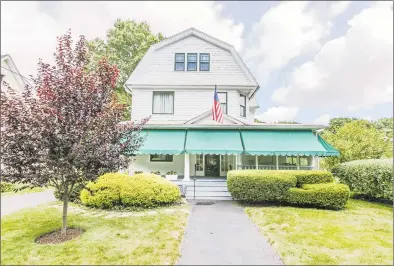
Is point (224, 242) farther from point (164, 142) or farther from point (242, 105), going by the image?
point (242, 105)

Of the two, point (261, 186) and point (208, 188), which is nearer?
point (261, 186)

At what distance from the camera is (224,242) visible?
725 cm

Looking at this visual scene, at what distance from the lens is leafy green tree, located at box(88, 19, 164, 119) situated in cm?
3222

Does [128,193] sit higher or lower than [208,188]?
higher

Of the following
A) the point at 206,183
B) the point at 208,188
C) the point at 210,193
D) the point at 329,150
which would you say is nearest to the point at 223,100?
the point at 206,183

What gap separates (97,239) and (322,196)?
9.88 meters

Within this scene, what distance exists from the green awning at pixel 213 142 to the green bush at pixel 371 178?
680 cm

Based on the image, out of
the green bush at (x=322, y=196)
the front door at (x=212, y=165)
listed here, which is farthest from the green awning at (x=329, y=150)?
the front door at (x=212, y=165)

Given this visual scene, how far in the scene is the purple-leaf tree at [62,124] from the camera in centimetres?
676

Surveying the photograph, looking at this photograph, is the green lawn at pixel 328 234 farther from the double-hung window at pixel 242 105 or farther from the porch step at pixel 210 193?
the double-hung window at pixel 242 105

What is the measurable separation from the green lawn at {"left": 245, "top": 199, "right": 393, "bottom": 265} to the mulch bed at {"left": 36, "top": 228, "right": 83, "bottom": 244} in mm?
6029

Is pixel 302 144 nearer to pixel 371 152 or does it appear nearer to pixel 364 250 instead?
pixel 371 152

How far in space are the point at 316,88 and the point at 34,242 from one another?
66.7ft

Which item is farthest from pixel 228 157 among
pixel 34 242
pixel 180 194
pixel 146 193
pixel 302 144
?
pixel 34 242
